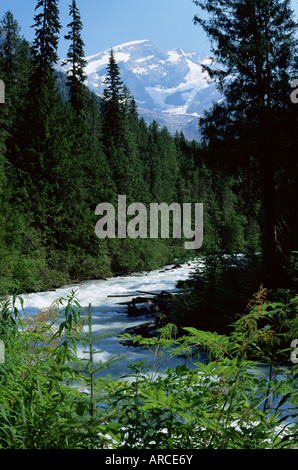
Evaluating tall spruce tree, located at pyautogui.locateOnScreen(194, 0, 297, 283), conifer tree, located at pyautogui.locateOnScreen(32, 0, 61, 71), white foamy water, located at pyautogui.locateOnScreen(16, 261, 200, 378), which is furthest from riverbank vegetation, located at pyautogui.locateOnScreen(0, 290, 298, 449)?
conifer tree, located at pyautogui.locateOnScreen(32, 0, 61, 71)

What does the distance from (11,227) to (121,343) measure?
1219cm

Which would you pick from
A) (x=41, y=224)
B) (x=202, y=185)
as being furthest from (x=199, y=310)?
(x=202, y=185)

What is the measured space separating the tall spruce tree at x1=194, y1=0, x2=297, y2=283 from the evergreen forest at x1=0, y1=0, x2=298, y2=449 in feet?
0.13

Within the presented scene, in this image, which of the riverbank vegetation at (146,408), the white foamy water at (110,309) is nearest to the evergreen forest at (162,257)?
the riverbank vegetation at (146,408)

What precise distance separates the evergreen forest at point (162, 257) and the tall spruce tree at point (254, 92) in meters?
0.04

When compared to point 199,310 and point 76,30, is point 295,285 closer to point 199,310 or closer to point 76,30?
point 199,310

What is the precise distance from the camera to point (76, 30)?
31312 millimetres

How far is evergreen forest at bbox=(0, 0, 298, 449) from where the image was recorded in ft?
6.78

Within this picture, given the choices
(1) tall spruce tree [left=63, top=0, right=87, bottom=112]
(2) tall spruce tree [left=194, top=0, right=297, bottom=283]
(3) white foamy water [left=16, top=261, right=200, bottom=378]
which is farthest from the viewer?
(1) tall spruce tree [left=63, top=0, right=87, bottom=112]

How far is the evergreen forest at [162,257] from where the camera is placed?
207cm

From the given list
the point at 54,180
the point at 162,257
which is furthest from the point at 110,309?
the point at 162,257

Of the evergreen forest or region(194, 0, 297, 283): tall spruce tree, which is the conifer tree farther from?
region(194, 0, 297, 283): tall spruce tree

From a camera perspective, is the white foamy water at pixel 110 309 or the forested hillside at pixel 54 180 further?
the forested hillside at pixel 54 180

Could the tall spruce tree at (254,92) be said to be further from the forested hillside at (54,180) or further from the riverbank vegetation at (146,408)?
the riverbank vegetation at (146,408)
